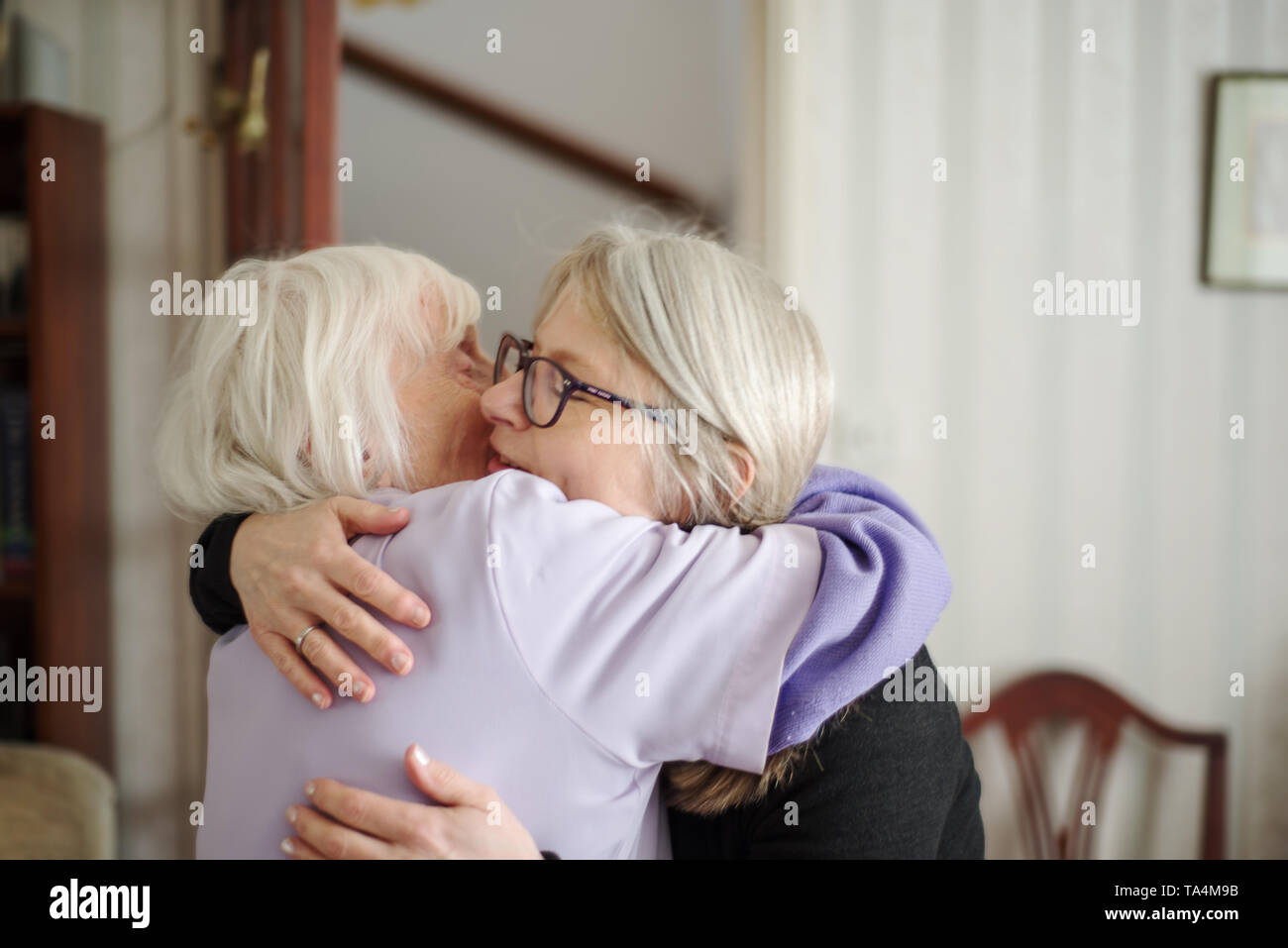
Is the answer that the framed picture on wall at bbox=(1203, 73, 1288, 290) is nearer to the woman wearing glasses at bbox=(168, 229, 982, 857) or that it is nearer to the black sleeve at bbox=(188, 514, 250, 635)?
the woman wearing glasses at bbox=(168, 229, 982, 857)

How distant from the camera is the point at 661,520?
0.89 metres

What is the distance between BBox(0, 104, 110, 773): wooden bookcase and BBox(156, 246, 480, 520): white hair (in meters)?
1.30

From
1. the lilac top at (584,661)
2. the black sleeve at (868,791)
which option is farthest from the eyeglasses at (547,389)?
the black sleeve at (868,791)

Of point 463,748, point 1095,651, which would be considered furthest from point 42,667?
point 1095,651

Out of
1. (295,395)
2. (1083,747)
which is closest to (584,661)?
(295,395)

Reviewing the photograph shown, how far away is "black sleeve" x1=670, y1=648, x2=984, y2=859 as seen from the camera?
0.77 meters

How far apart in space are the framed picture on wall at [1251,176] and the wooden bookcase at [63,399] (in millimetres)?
2726

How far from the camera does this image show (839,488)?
1.00 m

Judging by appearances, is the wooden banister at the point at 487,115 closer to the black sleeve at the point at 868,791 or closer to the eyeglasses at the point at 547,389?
the eyeglasses at the point at 547,389

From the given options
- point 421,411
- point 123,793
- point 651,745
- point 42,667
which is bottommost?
point 123,793

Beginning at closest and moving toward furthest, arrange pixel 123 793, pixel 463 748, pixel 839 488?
pixel 463 748 → pixel 839 488 → pixel 123 793

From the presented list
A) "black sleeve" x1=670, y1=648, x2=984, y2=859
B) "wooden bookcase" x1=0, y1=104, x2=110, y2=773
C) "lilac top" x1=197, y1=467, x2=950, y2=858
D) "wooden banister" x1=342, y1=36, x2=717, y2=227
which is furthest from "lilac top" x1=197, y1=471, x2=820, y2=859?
"wooden banister" x1=342, y1=36, x2=717, y2=227
